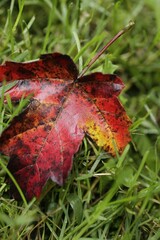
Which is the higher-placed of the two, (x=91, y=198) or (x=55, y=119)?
(x=55, y=119)

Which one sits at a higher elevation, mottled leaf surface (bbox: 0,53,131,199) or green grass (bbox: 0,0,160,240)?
mottled leaf surface (bbox: 0,53,131,199)

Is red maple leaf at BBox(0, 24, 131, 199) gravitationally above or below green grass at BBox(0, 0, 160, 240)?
above

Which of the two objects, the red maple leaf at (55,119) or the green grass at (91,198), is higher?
the red maple leaf at (55,119)

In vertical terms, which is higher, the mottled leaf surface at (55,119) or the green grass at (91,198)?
the mottled leaf surface at (55,119)

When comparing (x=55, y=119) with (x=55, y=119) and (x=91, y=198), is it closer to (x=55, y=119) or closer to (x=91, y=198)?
(x=55, y=119)

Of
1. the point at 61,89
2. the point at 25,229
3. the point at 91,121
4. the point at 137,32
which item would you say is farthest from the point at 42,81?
the point at 137,32

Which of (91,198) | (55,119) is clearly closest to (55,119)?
(55,119)

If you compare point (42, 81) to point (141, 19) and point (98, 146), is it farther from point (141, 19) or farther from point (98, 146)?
point (141, 19)
